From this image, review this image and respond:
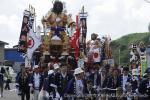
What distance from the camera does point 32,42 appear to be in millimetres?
21188

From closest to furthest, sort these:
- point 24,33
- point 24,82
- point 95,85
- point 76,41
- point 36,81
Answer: point 95,85 → point 76,41 → point 36,81 → point 24,33 → point 24,82

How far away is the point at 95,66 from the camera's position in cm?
2077

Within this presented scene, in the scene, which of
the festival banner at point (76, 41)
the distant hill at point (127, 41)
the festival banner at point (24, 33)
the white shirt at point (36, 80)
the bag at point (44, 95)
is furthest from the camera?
the distant hill at point (127, 41)

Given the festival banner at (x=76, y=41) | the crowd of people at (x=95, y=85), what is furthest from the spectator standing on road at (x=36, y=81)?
the festival banner at (x=76, y=41)

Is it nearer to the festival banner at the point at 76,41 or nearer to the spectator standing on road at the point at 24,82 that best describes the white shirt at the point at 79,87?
the festival banner at the point at 76,41

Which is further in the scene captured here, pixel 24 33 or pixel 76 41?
pixel 24 33

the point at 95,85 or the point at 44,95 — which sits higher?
the point at 95,85

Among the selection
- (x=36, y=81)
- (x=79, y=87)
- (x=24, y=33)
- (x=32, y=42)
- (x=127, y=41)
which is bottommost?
(x=79, y=87)

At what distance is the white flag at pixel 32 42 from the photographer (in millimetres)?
21156

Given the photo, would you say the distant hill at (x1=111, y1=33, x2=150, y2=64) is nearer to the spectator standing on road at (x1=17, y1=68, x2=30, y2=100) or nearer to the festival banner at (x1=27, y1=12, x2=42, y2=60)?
the spectator standing on road at (x1=17, y1=68, x2=30, y2=100)

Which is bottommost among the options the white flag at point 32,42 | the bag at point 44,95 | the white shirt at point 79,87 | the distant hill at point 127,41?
the bag at point 44,95

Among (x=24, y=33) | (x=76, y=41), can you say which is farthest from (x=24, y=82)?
(x=76, y=41)

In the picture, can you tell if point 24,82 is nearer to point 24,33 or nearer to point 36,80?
point 36,80

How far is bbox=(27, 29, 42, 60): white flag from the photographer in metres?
21.2
